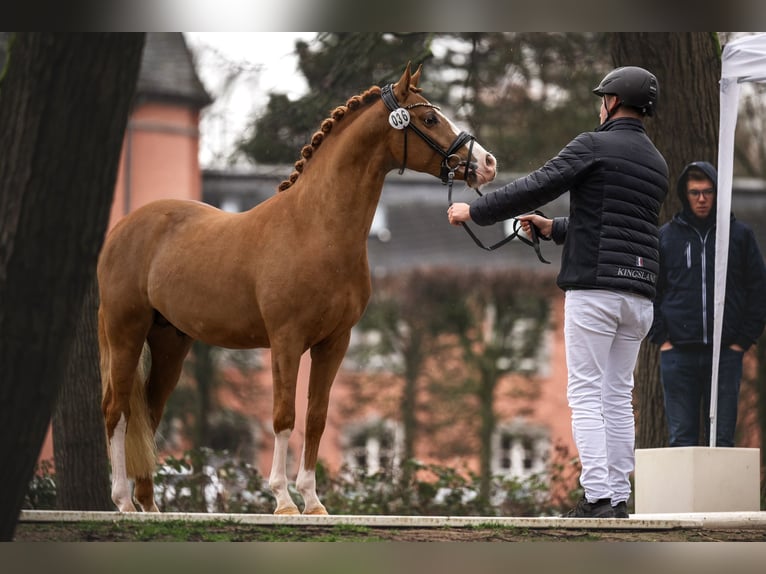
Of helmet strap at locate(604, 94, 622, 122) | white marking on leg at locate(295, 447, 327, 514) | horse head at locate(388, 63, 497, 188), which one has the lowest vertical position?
white marking on leg at locate(295, 447, 327, 514)

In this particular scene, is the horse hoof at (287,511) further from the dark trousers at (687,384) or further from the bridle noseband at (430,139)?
the dark trousers at (687,384)

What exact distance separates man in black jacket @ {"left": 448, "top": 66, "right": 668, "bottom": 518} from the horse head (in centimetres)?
29

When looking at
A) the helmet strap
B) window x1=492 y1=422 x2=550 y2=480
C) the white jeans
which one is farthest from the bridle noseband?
window x1=492 y1=422 x2=550 y2=480

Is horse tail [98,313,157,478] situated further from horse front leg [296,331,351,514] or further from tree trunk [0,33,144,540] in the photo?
tree trunk [0,33,144,540]

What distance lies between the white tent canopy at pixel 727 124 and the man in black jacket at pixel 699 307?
16.9 inches

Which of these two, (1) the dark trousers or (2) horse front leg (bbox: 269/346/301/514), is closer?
(2) horse front leg (bbox: 269/346/301/514)

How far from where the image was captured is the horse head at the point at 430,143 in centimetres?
693

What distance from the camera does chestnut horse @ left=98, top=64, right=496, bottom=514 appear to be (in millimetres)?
6910

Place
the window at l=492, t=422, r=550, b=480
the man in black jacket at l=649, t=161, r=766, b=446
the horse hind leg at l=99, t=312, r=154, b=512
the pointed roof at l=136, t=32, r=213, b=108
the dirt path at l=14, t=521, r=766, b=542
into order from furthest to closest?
the window at l=492, t=422, r=550, b=480 → the pointed roof at l=136, t=32, r=213, b=108 → the man in black jacket at l=649, t=161, r=766, b=446 → the horse hind leg at l=99, t=312, r=154, b=512 → the dirt path at l=14, t=521, r=766, b=542

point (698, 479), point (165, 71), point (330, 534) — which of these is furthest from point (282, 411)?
point (165, 71)

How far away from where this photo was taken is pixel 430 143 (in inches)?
275

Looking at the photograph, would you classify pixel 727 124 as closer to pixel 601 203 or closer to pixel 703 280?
pixel 703 280

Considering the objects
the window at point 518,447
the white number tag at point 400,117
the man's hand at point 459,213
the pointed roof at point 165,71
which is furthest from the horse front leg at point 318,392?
the window at point 518,447

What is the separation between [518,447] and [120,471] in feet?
75.1
